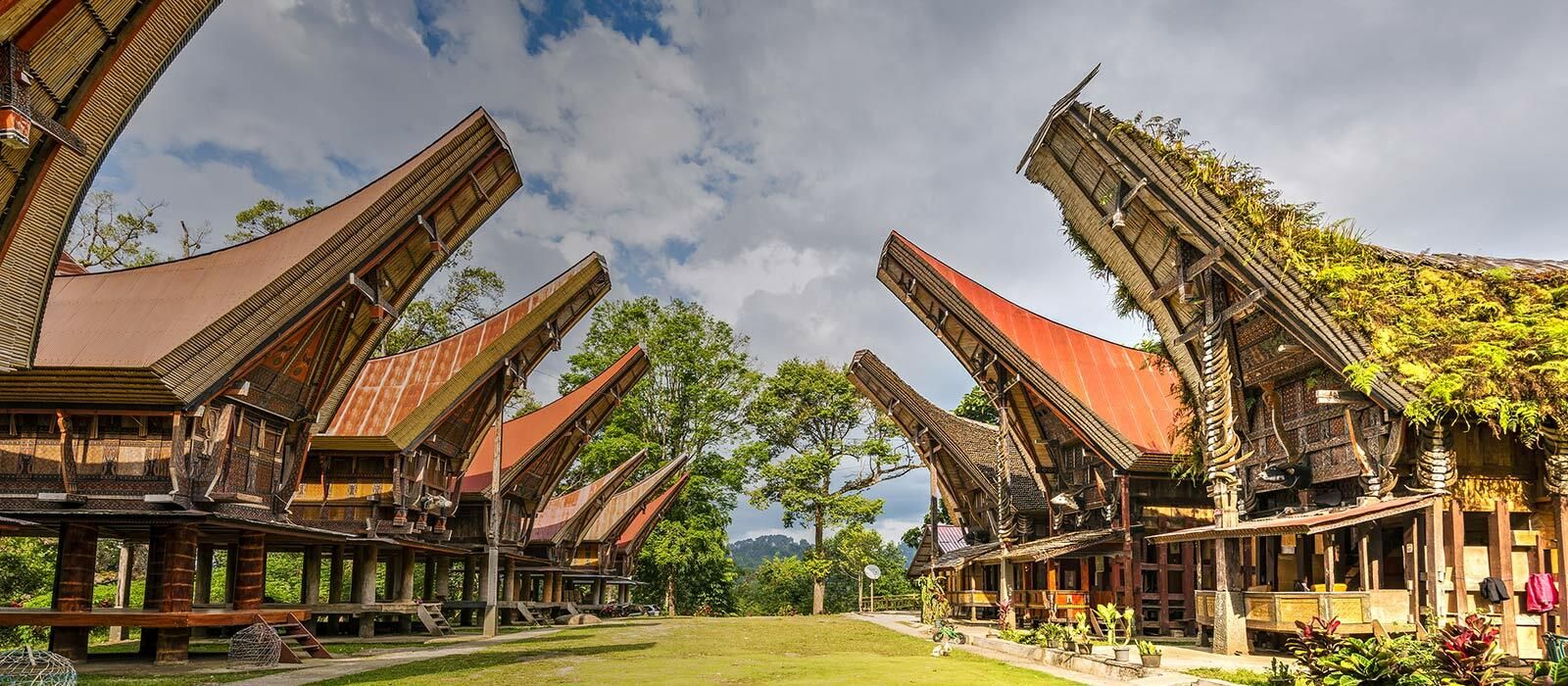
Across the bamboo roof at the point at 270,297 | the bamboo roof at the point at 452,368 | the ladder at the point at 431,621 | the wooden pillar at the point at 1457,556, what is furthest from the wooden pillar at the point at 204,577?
the wooden pillar at the point at 1457,556

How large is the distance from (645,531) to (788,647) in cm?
2606

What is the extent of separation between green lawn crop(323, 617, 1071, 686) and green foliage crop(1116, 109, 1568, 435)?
673 centimetres

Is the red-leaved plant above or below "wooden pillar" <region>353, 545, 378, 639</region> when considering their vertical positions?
above

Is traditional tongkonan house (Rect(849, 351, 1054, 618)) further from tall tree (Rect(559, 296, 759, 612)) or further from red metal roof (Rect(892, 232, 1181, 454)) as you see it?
tall tree (Rect(559, 296, 759, 612))

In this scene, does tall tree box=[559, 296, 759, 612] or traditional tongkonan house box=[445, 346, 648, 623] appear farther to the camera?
tall tree box=[559, 296, 759, 612]

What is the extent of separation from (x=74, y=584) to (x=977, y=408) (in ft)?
139

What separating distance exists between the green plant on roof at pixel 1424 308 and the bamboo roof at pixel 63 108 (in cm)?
1420

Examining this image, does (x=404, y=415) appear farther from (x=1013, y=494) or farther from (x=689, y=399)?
(x=689, y=399)

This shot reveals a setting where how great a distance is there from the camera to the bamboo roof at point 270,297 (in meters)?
15.0

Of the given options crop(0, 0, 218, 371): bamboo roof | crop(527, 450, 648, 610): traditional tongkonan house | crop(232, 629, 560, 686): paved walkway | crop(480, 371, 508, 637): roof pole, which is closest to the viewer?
crop(0, 0, 218, 371): bamboo roof

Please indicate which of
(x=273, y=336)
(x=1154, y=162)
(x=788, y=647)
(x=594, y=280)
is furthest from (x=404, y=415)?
(x=1154, y=162)

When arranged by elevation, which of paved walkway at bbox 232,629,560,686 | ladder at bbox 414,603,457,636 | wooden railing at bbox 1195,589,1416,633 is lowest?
ladder at bbox 414,603,457,636

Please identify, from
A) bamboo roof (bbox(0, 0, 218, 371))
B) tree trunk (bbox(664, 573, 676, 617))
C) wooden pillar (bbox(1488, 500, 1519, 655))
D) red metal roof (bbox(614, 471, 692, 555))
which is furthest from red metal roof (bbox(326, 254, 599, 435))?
tree trunk (bbox(664, 573, 676, 617))

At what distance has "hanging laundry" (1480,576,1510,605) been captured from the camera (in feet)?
46.1
